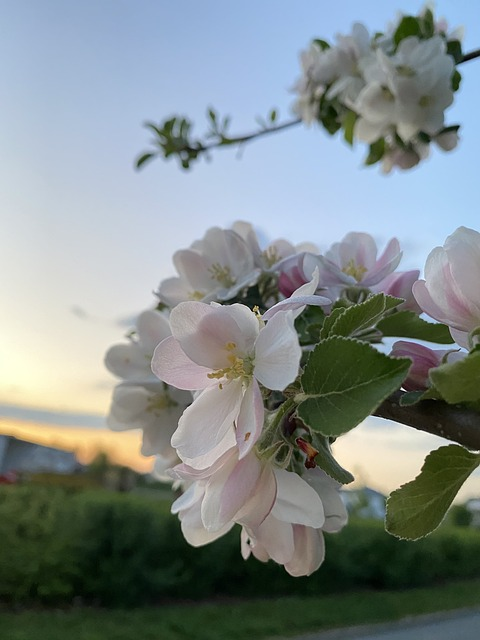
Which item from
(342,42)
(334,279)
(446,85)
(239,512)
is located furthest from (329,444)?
(342,42)

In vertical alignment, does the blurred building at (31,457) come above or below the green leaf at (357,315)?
above

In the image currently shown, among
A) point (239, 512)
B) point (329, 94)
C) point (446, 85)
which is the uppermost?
point (329, 94)

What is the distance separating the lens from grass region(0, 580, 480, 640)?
176 inches

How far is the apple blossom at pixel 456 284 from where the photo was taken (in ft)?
1.04

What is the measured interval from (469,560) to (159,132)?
9033mm

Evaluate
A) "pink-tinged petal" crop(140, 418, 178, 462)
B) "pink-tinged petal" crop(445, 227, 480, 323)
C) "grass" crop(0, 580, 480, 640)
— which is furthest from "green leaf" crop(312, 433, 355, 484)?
"grass" crop(0, 580, 480, 640)

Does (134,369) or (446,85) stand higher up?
(446,85)

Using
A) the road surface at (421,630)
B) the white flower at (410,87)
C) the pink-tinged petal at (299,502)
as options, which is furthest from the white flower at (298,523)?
the road surface at (421,630)

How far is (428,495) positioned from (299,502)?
0.23 ft

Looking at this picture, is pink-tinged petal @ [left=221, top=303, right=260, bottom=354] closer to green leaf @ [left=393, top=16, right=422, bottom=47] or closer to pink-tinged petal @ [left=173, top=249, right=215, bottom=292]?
pink-tinged petal @ [left=173, top=249, right=215, bottom=292]

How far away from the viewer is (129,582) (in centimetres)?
547

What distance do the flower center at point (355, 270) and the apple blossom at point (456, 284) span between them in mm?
212

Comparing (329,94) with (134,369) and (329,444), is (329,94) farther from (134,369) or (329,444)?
A: (329,444)

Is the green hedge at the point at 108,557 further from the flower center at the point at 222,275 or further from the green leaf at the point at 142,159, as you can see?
the flower center at the point at 222,275
